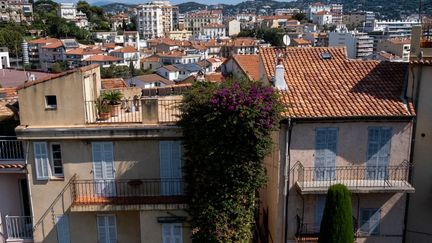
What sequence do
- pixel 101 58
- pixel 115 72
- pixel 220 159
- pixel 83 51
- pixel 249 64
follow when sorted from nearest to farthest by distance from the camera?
pixel 220 159 → pixel 249 64 → pixel 115 72 → pixel 101 58 → pixel 83 51

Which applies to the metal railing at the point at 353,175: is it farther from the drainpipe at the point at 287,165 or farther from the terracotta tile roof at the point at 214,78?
the terracotta tile roof at the point at 214,78

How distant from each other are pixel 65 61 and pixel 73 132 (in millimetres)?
145484

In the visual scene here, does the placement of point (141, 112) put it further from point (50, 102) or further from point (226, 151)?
point (226, 151)

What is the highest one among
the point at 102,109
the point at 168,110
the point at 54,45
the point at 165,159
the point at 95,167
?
the point at 102,109

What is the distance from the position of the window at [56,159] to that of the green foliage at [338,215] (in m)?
9.81

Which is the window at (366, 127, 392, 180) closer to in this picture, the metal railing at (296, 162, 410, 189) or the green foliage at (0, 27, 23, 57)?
the metal railing at (296, 162, 410, 189)

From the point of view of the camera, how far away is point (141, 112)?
16469 mm

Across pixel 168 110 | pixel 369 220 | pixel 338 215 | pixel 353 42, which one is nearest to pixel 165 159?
pixel 168 110

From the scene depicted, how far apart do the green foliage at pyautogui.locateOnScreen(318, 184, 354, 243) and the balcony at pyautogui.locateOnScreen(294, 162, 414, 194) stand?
47.4 inches

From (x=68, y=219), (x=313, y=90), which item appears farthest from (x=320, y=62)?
(x=68, y=219)

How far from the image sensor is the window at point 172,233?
16375 millimetres

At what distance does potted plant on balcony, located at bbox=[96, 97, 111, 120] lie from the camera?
17.1 meters

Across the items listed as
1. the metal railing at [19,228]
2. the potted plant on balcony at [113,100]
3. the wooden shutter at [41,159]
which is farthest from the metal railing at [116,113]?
the metal railing at [19,228]

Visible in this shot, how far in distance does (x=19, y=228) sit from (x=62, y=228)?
1.91 metres
